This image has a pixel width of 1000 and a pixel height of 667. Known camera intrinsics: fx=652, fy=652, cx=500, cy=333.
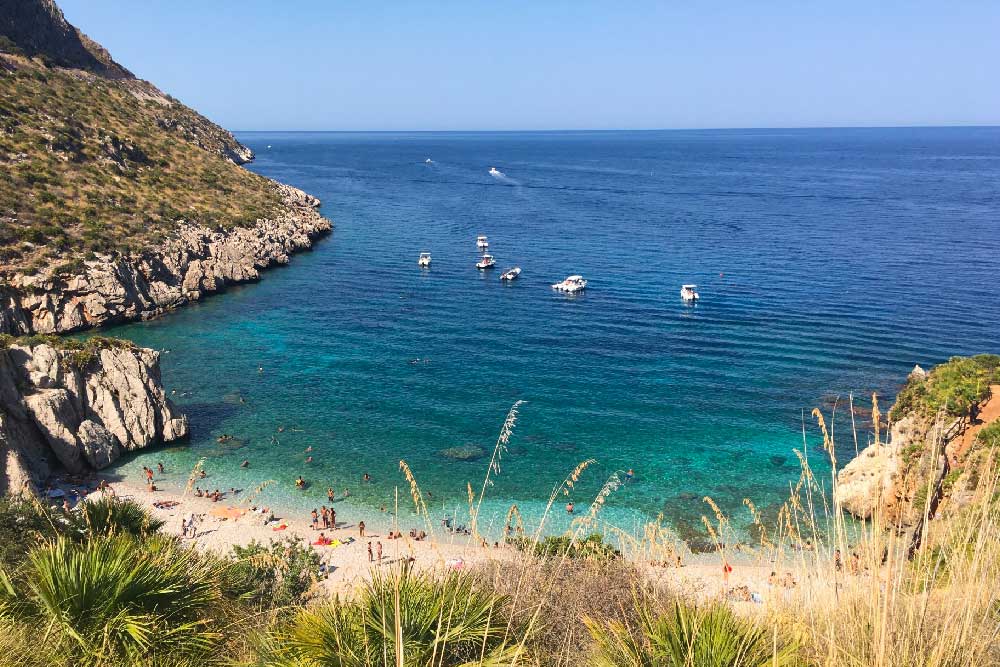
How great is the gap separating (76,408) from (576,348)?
3056 centimetres

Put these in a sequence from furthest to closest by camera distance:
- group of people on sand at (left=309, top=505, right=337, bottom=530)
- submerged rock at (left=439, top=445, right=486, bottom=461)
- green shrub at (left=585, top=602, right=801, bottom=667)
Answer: submerged rock at (left=439, top=445, right=486, bottom=461) → group of people on sand at (left=309, top=505, right=337, bottom=530) → green shrub at (left=585, top=602, right=801, bottom=667)

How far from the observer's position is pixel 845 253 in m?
73.2

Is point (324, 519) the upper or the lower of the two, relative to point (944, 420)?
lower

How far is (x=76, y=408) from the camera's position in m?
30.2

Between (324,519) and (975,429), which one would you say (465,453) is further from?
(975,429)

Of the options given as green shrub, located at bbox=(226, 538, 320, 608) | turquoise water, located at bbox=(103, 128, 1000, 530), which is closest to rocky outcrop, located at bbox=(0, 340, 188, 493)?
turquoise water, located at bbox=(103, 128, 1000, 530)

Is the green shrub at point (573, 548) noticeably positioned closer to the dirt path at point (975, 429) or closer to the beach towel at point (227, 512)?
the dirt path at point (975, 429)

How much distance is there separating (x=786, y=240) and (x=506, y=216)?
39616 millimetres

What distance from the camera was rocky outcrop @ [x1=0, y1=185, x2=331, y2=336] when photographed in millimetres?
44375

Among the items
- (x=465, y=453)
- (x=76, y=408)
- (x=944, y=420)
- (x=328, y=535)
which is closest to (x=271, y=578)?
(x=328, y=535)

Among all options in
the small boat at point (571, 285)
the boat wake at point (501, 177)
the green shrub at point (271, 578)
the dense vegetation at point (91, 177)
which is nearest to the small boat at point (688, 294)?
the small boat at point (571, 285)

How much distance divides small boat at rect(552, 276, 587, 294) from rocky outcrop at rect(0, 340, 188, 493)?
3594cm

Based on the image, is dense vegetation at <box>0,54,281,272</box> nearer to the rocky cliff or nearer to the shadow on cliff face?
the shadow on cliff face

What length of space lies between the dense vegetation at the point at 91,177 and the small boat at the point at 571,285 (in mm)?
34600
